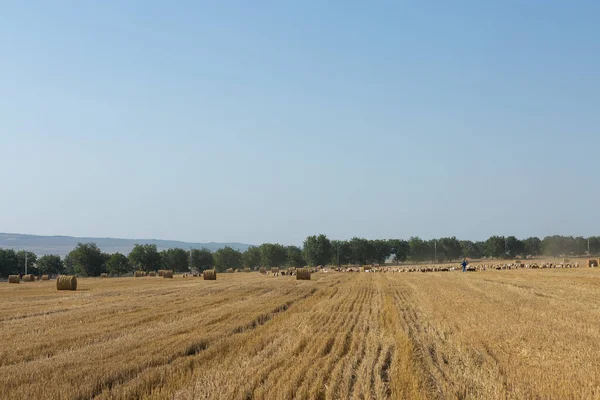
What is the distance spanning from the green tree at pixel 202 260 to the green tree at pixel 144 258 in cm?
2301

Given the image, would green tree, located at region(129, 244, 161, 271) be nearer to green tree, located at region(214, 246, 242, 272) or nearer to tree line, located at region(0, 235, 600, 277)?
tree line, located at region(0, 235, 600, 277)

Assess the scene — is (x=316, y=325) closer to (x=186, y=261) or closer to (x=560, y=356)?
(x=560, y=356)

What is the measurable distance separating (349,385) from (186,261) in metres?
149

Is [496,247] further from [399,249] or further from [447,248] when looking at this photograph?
[399,249]

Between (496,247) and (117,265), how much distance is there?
119 meters

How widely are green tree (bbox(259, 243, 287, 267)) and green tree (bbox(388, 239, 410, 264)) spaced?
37.0m

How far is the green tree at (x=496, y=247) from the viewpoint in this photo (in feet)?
609

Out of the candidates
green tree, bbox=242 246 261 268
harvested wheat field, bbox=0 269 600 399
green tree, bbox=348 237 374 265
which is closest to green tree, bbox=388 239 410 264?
green tree, bbox=348 237 374 265

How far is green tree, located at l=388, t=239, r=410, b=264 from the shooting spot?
182125mm

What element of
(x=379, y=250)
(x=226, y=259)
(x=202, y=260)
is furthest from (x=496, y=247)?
(x=202, y=260)

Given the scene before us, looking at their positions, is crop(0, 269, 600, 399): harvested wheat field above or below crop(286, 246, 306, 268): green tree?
below

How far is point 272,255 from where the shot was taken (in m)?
165

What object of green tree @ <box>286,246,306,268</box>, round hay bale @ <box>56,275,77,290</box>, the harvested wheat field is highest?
green tree @ <box>286,246,306,268</box>

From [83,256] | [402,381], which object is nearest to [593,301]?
[402,381]
